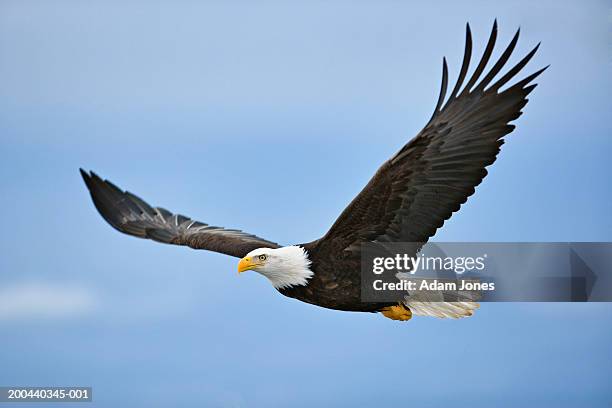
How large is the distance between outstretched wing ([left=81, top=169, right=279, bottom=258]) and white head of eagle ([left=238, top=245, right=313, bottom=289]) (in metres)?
1.39

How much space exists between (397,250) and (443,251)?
0.35 m

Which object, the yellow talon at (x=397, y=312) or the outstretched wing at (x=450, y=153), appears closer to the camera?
the outstretched wing at (x=450, y=153)

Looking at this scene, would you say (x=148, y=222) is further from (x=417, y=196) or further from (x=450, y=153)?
(x=450, y=153)

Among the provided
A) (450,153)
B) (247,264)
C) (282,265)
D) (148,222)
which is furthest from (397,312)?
(148,222)

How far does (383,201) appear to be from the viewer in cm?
726

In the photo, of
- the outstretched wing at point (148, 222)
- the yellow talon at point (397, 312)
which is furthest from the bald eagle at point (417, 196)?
the outstretched wing at point (148, 222)

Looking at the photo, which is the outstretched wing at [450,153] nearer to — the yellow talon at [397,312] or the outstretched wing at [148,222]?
the yellow talon at [397,312]

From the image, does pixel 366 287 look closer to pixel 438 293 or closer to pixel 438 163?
pixel 438 293

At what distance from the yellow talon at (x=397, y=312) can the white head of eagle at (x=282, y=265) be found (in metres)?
0.69

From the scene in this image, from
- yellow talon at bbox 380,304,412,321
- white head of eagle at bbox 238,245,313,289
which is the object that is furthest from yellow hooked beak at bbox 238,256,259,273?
yellow talon at bbox 380,304,412,321

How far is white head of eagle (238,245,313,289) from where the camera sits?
7.62 meters

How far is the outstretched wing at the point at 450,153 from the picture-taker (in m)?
7.05

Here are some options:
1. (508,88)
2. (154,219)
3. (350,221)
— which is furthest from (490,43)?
(154,219)

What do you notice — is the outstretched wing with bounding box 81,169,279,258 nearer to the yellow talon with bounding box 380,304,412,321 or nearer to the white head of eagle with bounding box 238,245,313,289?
the white head of eagle with bounding box 238,245,313,289
